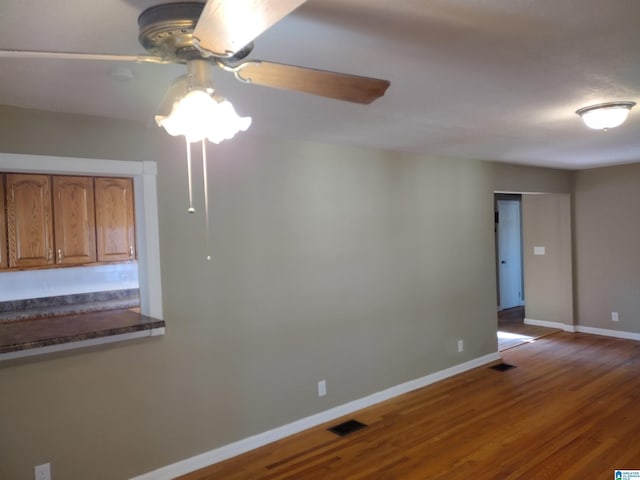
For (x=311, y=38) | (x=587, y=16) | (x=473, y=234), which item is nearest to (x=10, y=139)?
(x=311, y=38)

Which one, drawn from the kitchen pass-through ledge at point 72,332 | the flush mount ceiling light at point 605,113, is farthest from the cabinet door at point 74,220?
the flush mount ceiling light at point 605,113

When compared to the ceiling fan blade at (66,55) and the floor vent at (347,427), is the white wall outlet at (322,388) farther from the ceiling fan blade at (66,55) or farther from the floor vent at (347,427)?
the ceiling fan blade at (66,55)

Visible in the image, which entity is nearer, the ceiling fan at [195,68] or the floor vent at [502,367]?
the ceiling fan at [195,68]

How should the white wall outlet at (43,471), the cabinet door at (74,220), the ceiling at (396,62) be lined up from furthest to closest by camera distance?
the cabinet door at (74,220), the white wall outlet at (43,471), the ceiling at (396,62)

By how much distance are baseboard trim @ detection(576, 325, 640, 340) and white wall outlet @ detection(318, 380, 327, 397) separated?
445 cm

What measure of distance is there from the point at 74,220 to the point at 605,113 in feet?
14.6

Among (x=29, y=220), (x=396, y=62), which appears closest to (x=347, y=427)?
(x=396, y=62)

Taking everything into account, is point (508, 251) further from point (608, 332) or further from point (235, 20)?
point (235, 20)

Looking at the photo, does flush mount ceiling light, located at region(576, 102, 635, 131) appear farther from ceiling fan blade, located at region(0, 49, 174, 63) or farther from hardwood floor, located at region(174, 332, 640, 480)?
ceiling fan blade, located at region(0, 49, 174, 63)

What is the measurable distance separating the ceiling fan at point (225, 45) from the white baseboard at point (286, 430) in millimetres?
2514

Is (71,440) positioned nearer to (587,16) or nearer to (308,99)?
(308,99)

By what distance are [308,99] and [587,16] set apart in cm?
131

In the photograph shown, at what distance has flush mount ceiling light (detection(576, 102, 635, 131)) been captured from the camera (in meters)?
2.65

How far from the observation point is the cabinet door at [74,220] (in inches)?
168
